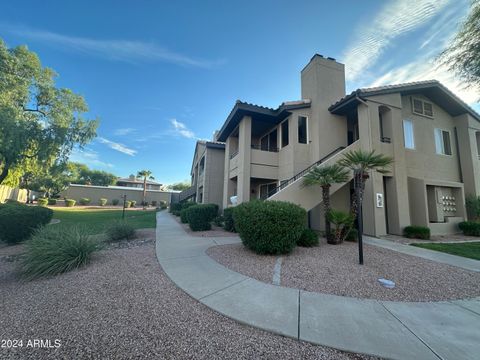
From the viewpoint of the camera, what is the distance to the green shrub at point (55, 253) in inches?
171

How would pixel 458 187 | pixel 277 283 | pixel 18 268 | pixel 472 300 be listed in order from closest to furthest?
pixel 472 300, pixel 277 283, pixel 18 268, pixel 458 187

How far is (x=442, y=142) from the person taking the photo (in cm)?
1212

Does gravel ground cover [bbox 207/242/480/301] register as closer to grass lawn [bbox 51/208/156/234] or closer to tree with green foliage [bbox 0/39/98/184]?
grass lawn [bbox 51/208/156/234]

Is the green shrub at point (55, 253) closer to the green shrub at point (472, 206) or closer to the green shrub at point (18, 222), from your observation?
the green shrub at point (18, 222)

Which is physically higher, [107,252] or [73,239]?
[73,239]

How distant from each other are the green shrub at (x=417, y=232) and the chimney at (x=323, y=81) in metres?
7.56

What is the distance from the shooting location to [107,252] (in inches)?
239

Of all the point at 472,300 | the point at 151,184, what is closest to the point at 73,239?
the point at 472,300

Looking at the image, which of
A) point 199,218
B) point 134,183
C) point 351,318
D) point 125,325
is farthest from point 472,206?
point 134,183

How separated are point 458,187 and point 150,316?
16.3 meters

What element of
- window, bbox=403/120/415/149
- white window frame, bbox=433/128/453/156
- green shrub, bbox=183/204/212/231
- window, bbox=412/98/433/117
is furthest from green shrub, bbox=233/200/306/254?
white window frame, bbox=433/128/453/156

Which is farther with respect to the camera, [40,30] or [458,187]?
[458,187]

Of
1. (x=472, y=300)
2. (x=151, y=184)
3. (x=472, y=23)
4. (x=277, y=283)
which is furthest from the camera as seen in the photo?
(x=151, y=184)

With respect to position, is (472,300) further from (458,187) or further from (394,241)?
(458,187)
